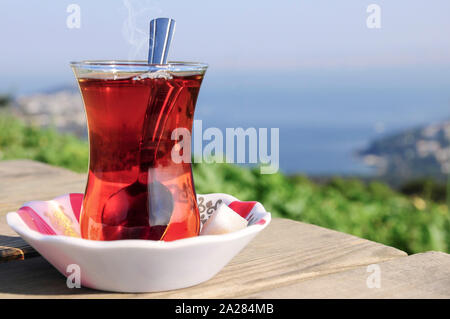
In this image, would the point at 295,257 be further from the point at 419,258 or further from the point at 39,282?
the point at 39,282

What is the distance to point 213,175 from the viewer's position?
3.14m

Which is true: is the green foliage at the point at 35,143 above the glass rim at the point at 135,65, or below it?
below

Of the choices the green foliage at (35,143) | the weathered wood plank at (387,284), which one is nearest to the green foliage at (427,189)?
the green foliage at (35,143)

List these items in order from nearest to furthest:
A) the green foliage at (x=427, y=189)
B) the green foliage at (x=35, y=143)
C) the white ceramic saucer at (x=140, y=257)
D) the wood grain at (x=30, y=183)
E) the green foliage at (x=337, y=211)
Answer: the white ceramic saucer at (x=140, y=257), the wood grain at (x=30, y=183), the green foliage at (x=337, y=211), the green foliage at (x=35, y=143), the green foliage at (x=427, y=189)

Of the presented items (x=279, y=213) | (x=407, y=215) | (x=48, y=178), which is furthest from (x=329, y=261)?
(x=407, y=215)

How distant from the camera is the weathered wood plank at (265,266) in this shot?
3.23ft

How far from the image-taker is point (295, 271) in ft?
3.55

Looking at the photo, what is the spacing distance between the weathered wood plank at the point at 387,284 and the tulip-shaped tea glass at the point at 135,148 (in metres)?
0.24

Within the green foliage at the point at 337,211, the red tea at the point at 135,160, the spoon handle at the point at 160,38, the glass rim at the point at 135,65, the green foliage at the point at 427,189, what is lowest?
the green foliage at the point at 427,189

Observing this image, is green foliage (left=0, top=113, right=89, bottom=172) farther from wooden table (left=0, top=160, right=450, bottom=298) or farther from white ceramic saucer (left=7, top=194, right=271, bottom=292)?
white ceramic saucer (left=7, top=194, right=271, bottom=292)

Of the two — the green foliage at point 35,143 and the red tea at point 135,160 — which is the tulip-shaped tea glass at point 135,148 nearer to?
the red tea at point 135,160

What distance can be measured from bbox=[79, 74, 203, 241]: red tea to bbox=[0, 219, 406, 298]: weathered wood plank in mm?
114

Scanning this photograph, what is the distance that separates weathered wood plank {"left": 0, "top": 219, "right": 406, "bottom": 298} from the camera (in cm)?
99

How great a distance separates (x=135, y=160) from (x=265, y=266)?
32cm
